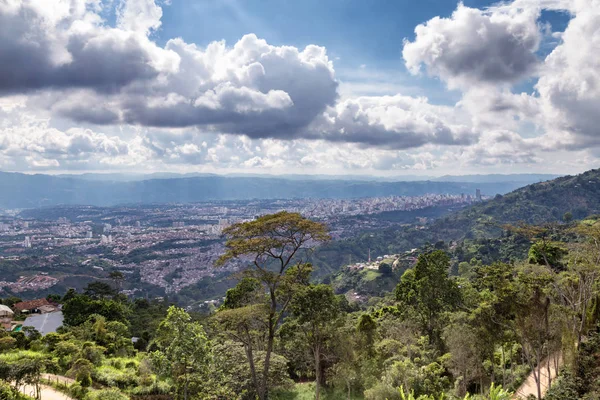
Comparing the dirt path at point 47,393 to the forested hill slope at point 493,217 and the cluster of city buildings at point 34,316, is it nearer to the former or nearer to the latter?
the cluster of city buildings at point 34,316

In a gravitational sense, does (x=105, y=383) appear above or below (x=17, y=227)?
above

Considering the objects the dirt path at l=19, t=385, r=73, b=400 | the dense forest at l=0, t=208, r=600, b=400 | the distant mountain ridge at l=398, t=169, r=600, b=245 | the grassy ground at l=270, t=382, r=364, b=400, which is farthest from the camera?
the distant mountain ridge at l=398, t=169, r=600, b=245

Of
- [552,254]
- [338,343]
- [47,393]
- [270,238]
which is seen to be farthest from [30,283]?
[552,254]

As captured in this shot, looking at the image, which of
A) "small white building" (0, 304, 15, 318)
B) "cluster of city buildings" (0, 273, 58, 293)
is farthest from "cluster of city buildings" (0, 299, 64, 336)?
"cluster of city buildings" (0, 273, 58, 293)

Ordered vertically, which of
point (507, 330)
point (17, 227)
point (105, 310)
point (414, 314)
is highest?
point (507, 330)

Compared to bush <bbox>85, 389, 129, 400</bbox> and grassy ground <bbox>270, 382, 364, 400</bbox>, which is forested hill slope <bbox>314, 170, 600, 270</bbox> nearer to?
grassy ground <bbox>270, 382, 364, 400</bbox>

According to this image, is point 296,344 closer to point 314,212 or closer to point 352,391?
point 352,391

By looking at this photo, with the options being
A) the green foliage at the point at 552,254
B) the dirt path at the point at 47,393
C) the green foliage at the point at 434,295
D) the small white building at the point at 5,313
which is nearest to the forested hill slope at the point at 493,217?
the green foliage at the point at 552,254

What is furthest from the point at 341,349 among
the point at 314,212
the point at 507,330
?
the point at 314,212
